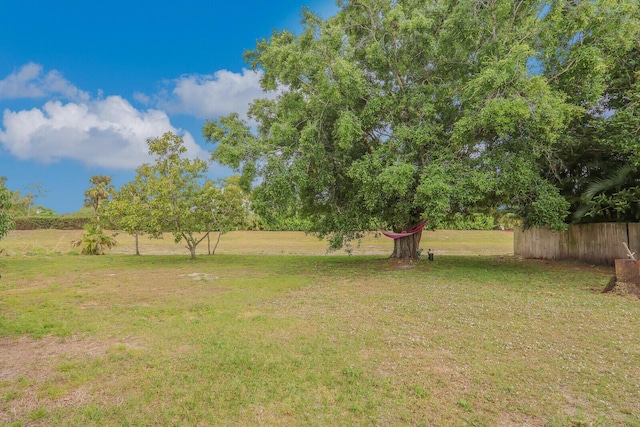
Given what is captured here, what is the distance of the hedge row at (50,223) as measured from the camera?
39938mm

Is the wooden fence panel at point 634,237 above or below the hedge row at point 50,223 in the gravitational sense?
below

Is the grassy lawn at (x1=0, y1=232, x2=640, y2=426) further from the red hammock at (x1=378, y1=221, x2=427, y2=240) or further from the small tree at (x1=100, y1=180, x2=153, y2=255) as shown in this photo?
the small tree at (x1=100, y1=180, x2=153, y2=255)

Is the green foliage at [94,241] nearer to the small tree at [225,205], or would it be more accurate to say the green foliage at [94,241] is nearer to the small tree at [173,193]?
the small tree at [173,193]

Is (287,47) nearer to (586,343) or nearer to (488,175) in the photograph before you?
(488,175)

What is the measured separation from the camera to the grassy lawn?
3.19 metres

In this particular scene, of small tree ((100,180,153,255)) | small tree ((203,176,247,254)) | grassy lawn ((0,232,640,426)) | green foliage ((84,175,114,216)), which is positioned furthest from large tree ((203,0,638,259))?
green foliage ((84,175,114,216))

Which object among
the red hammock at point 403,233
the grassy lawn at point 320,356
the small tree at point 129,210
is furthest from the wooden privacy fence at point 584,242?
the small tree at point 129,210

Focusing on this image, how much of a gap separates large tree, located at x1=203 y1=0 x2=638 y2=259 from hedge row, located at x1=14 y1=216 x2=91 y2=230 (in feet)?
126

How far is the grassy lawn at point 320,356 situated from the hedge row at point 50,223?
39591 millimetres

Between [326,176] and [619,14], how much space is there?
8.74m

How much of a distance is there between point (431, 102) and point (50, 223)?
46450 mm

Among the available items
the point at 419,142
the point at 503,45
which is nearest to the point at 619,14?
the point at 503,45

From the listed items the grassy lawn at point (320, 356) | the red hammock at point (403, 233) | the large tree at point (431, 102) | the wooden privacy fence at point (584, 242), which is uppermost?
the large tree at point (431, 102)

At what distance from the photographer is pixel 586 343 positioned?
4.86 metres
